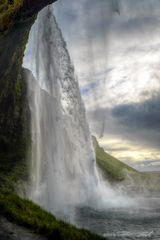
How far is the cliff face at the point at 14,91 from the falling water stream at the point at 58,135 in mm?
3485

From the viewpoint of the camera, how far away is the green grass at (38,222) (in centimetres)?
1285

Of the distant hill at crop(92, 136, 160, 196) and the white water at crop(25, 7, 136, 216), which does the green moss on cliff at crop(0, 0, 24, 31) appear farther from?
the distant hill at crop(92, 136, 160, 196)

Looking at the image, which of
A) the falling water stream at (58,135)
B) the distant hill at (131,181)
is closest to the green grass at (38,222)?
the falling water stream at (58,135)

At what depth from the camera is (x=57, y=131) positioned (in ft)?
193

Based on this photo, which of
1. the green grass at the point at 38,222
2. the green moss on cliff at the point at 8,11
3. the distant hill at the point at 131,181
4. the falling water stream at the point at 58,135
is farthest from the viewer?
the distant hill at the point at 131,181

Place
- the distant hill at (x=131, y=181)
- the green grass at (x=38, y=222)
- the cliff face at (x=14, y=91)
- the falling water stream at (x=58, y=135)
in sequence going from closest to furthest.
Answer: the green grass at (x=38, y=222), the cliff face at (x=14, y=91), the falling water stream at (x=58, y=135), the distant hill at (x=131, y=181)

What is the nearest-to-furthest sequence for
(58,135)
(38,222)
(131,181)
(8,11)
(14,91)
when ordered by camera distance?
(38,222)
(8,11)
(14,91)
(58,135)
(131,181)

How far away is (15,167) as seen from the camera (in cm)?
4234

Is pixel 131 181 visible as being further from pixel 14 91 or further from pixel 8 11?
pixel 8 11

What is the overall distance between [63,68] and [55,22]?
29.9 feet

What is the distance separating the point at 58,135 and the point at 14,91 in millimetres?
17814

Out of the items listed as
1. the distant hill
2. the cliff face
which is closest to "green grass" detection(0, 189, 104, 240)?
the cliff face

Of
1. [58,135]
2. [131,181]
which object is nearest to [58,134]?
[58,135]

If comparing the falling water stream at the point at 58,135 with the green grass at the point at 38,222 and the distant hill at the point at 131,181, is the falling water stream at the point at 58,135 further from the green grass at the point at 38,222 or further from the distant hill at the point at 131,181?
the distant hill at the point at 131,181
